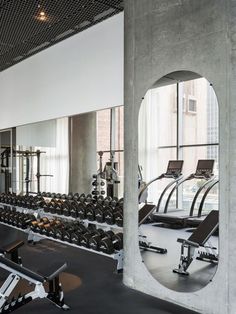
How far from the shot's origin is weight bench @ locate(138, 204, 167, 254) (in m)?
3.69

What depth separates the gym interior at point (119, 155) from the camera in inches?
109

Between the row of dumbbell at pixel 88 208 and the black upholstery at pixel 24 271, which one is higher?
the row of dumbbell at pixel 88 208

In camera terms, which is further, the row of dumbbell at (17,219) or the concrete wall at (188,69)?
the row of dumbbell at (17,219)

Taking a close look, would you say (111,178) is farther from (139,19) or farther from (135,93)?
(139,19)

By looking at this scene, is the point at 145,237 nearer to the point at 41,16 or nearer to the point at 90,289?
the point at 90,289

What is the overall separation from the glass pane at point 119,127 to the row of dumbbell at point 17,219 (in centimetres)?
194

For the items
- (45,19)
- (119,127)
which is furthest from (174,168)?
(45,19)

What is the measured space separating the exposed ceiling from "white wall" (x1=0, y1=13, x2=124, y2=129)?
177 millimetres

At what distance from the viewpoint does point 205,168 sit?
180 inches

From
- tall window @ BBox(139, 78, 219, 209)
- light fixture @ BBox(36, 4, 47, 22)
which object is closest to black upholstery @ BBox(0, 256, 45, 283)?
tall window @ BBox(139, 78, 219, 209)

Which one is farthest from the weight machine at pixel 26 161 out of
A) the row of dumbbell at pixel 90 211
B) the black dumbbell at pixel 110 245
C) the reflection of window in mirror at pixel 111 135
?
the black dumbbell at pixel 110 245

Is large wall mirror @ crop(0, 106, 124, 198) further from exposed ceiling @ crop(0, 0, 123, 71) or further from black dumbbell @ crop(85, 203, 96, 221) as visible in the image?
exposed ceiling @ crop(0, 0, 123, 71)

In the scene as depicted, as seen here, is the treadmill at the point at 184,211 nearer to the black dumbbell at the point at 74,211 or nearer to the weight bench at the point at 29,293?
the black dumbbell at the point at 74,211

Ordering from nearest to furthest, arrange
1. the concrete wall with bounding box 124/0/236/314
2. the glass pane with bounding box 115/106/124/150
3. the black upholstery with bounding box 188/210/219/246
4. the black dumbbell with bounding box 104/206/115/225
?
the concrete wall with bounding box 124/0/236/314
the black upholstery with bounding box 188/210/219/246
the black dumbbell with bounding box 104/206/115/225
the glass pane with bounding box 115/106/124/150
